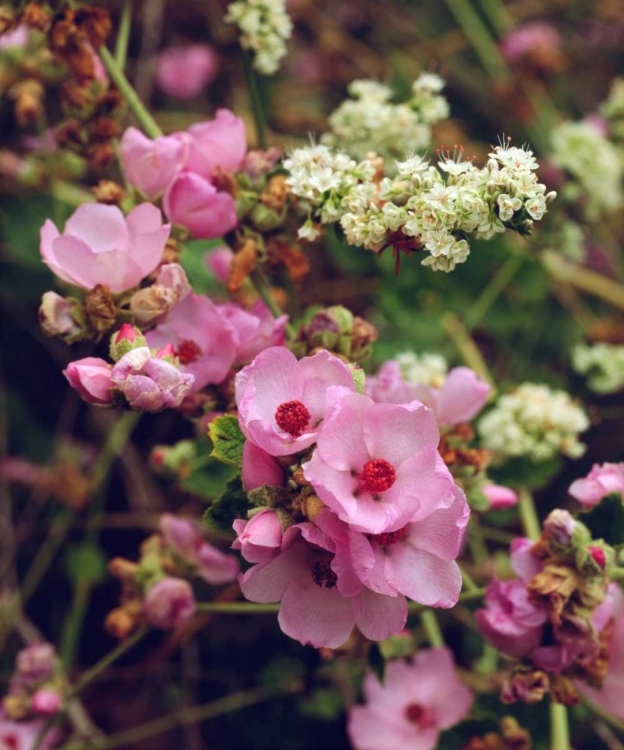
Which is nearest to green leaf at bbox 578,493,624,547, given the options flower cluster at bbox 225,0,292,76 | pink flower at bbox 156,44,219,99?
flower cluster at bbox 225,0,292,76

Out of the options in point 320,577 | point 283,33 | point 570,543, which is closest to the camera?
point 320,577

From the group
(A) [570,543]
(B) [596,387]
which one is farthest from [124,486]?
(A) [570,543]

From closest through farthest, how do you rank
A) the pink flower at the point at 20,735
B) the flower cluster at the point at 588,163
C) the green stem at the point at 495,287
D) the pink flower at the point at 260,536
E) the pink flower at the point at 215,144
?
the pink flower at the point at 260,536 → the pink flower at the point at 215,144 → the pink flower at the point at 20,735 → the flower cluster at the point at 588,163 → the green stem at the point at 495,287

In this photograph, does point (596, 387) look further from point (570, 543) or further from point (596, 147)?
point (570, 543)

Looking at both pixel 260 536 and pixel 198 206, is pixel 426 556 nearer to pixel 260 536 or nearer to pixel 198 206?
pixel 260 536

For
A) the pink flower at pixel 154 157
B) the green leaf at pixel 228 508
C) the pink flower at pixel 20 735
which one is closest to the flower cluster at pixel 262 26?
the pink flower at pixel 154 157

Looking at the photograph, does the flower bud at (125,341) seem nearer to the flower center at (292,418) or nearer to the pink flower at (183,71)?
the flower center at (292,418)

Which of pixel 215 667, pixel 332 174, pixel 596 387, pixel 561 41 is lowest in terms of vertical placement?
pixel 215 667
